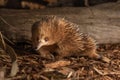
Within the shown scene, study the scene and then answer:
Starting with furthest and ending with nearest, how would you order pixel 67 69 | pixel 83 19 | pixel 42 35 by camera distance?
pixel 83 19
pixel 67 69
pixel 42 35

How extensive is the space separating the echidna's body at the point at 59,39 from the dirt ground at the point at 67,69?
9 centimetres

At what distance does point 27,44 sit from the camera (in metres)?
3.84

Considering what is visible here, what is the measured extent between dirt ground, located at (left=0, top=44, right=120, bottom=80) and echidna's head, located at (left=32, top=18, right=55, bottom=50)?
228mm

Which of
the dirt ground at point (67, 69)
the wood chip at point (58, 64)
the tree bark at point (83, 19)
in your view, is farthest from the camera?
the tree bark at point (83, 19)

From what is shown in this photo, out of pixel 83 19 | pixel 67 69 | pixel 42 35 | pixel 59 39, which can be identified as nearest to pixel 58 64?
pixel 67 69

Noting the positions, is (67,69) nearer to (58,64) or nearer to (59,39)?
(58,64)

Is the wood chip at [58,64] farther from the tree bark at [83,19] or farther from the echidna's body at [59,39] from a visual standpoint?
the tree bark at [83,19]

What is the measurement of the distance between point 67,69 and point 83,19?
2.85 ft

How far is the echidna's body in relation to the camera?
3.10 metres

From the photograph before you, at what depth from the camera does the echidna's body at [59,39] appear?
122 inches

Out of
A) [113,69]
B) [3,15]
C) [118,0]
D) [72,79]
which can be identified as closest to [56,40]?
[72,79]

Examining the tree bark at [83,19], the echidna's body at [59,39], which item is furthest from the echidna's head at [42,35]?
the tree bark at [83,19]

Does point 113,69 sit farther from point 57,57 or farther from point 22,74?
point 22,74

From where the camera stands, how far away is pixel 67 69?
3205 mm
